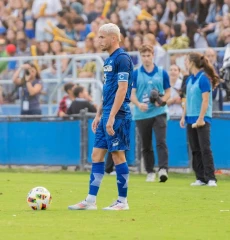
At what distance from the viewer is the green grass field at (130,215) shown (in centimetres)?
Result: 871

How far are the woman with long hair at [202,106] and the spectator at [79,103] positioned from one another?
567 cm

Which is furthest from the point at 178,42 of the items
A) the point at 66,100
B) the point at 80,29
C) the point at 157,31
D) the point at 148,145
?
the point at 148,145

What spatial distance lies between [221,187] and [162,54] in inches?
247

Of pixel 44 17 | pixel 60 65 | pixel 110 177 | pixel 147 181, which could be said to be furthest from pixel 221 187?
pixel 44 17

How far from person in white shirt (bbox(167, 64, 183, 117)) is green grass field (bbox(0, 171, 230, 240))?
439cm

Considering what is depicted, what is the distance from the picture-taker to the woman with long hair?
15164mm

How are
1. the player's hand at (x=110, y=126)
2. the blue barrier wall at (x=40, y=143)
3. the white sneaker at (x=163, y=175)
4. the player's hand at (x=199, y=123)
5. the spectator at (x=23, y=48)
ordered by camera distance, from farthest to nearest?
the spectator at (x=23, y=48) → the blue barrier wall at (x=40, y=143) → the white sneaker at (x=163, y=175) → the player's hand at (x=199, y=123) → the player's hand at (x=110, y=126)

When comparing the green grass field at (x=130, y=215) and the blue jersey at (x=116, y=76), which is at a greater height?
the blue jersey at (x=116, y=76)

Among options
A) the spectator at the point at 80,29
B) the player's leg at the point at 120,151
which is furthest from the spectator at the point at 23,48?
the player's leg at the point at 120,151

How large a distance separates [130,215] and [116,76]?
5.67ft

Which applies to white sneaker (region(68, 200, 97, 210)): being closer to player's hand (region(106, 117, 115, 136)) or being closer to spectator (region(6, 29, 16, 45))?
player's hand (region(106, 117, 115, 136))

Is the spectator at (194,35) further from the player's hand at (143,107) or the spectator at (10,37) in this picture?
the spectator at (10,37)

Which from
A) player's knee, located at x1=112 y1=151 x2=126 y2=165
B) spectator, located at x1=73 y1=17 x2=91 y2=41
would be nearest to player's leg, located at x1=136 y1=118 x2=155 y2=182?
player's knee, located at x1=112 y1=151 x2=126 y2=165

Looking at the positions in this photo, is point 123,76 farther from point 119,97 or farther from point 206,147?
point 206,147
